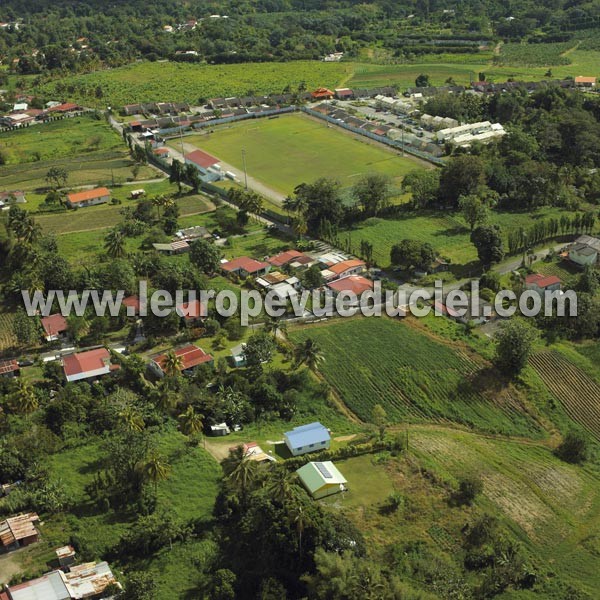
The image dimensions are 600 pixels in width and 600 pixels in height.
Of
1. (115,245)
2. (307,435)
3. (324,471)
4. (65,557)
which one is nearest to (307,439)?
(307,435)

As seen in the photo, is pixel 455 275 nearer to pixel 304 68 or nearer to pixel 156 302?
pixel 156 302

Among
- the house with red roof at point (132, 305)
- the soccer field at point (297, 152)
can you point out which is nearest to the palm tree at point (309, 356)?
the house with red roof at point (132, 305)

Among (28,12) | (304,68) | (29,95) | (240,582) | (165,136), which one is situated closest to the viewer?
(240,582)

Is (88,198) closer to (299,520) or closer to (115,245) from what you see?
(115,245)

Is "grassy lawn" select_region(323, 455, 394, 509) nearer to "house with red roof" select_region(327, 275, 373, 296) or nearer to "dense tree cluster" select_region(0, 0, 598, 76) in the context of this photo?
"house with red roof" select_region(327, 275, 373, 296)

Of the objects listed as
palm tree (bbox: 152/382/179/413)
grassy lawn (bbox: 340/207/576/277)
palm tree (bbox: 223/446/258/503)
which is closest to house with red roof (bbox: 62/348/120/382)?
palm tree (bbox: 152/382/179/413)

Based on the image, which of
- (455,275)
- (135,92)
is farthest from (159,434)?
(135,92)
